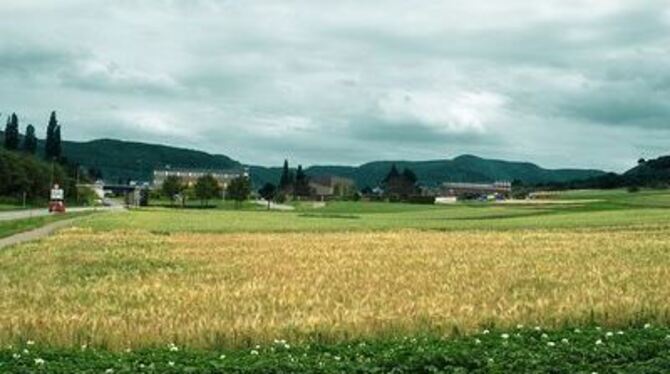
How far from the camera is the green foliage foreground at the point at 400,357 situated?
476 inches

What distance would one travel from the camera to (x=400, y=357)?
12703 millimetres

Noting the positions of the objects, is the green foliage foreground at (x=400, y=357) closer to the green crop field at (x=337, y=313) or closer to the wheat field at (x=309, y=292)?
the green crop field at (x=337, y=313)

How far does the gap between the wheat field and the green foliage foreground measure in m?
1.26

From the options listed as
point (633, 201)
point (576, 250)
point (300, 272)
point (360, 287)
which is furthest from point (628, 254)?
point (633, 201)

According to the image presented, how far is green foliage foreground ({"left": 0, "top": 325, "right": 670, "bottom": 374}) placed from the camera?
12078 mm

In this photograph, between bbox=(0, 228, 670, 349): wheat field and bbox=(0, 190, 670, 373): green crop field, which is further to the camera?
bbox=(0, 228, 670, 349): wheat field

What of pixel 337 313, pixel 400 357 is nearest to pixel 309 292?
pixel 337 313

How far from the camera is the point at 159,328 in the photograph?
15734mm

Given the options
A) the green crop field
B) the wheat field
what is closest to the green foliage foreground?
the green crop field

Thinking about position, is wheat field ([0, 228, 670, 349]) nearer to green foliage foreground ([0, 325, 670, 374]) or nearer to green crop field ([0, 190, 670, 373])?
green crop field ([0, 190, 670, 373])

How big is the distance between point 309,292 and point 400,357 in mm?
8985

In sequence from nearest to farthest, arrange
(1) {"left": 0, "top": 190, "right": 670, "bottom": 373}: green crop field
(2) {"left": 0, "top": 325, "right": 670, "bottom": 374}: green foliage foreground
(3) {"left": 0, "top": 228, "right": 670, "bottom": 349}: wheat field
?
(2) {"left": 0, "top": 325, "right": 670, "bottom": 374}: green foliage foreground < (1) {"left": 0, "top": 190, "right": 670, "bottom": 373}: green crop field < (3) {"left": 0, "top": 228, "right": 670, "bottom": 349}: wheat field

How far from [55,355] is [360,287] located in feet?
35.6

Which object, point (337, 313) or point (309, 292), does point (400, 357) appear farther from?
point (309, 292)
